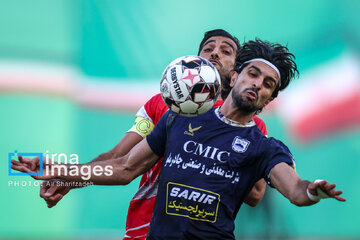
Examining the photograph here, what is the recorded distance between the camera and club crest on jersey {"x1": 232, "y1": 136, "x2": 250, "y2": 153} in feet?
13.9

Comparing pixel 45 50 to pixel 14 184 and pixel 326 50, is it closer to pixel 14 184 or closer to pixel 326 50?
pixel 14 184

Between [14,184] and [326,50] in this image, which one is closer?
[14,184]

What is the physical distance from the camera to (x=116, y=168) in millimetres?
4516

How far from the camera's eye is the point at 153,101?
5473 mm

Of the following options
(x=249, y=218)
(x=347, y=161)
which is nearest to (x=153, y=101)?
(x=249, y=218)

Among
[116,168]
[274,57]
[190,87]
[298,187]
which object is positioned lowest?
[116,168]

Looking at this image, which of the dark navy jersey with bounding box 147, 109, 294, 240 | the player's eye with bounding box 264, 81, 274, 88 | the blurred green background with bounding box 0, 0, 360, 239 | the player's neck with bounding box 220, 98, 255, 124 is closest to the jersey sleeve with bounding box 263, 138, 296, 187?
the dark navy jersey with bounding box 147, 109, 294, 240

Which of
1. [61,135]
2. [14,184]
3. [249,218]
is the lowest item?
[249,218]

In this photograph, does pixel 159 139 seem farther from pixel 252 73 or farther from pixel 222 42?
pixel 222 42

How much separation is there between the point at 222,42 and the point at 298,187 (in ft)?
7.24

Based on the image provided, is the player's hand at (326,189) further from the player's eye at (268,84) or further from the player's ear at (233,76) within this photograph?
the player's ear at (233,76)

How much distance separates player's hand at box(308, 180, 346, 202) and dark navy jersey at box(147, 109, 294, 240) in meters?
0.44

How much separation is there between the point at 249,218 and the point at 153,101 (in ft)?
17.5

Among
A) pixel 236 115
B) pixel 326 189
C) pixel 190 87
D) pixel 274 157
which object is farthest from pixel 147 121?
pixel 326 189
